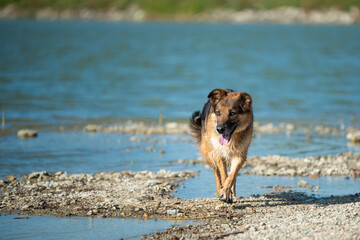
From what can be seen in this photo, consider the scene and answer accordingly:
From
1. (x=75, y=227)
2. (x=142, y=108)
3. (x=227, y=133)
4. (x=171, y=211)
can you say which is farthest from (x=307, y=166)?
(x=142, y=108)

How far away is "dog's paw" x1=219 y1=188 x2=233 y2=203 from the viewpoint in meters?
8.80

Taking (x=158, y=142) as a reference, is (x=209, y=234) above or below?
below

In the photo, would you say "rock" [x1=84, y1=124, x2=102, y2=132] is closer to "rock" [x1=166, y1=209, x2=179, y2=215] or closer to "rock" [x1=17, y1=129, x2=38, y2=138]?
"rock" [x1=17, y1=129, x2=38, y2=138]

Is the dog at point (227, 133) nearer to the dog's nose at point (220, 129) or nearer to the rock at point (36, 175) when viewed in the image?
the dog's nose at point (220, 129)

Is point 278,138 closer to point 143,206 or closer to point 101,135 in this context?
point 101,135

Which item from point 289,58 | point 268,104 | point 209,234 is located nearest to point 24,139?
point 209,234

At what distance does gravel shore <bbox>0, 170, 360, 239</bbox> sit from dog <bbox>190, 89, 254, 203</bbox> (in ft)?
1.62

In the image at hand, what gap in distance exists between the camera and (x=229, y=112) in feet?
28.4

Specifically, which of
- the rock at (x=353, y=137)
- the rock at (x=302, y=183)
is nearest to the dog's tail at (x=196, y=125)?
the rock at (x=302, y=183)

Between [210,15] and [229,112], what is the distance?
507 feet

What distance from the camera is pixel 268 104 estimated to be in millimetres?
23812

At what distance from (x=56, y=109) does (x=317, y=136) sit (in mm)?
10249

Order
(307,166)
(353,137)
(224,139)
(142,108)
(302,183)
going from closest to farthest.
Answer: (224,139) → (302,183) → (307,166) → (353,137) → (142,108)

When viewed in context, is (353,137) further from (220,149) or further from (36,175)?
(36,175)
